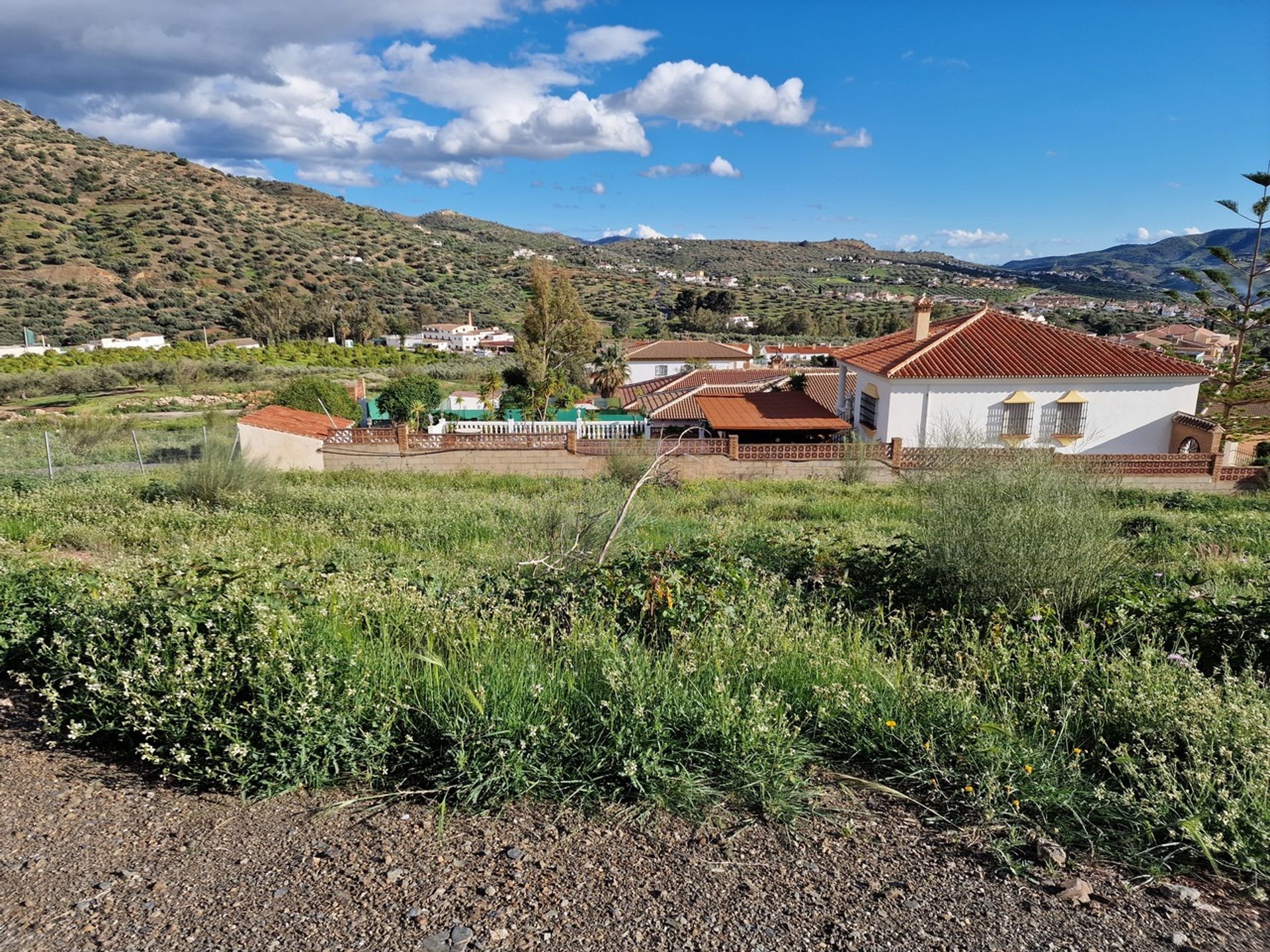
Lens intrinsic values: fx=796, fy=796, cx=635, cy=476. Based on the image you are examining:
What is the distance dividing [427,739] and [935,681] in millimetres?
2418

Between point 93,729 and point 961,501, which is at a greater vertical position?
point 961,501

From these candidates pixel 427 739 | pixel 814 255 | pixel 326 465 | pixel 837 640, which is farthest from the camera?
pixel 814 255

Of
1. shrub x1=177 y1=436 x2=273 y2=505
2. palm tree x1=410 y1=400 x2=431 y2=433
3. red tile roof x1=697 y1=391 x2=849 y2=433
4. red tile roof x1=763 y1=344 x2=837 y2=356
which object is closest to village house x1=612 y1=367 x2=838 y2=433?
red tile roof x1=697 y1=391 x2=849 y2=433

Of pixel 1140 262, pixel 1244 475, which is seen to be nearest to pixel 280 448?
pixel 1244 475

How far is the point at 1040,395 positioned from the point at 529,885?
21.0 metres

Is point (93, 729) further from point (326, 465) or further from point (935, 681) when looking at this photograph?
point (326, 465)

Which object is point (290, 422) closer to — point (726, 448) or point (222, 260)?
point (726, 448)

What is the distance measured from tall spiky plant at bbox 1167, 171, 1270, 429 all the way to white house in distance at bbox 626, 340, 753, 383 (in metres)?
27.1

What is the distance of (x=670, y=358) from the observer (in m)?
46.5

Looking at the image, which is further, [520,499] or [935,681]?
[520,499]

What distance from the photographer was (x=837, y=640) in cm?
438

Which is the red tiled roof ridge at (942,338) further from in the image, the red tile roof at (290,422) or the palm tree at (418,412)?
the red tile roof at (290,422)

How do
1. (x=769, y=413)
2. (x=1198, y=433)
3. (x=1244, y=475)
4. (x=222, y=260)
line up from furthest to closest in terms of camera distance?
(x=222, y=260) → (x=769, y=413) → (x=1198, y=433) → (x=1244, y=475)

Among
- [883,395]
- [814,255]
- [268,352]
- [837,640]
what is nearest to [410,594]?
[837,640]
